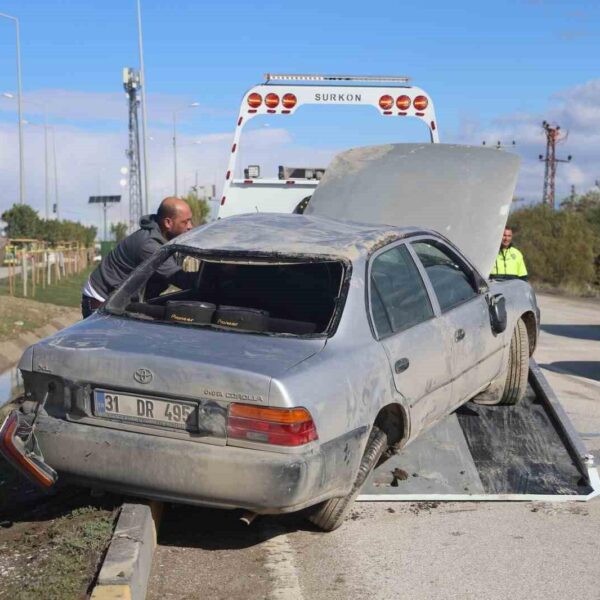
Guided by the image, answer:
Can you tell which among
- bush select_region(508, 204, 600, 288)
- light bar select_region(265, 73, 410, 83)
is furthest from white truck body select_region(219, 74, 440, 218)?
bush select_region(508, 204, 600, 288)

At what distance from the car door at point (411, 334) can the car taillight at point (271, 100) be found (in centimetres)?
577

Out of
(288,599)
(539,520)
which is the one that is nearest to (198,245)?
(288,599)

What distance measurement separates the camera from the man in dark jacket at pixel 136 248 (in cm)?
707

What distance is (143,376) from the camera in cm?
435

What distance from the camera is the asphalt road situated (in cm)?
432

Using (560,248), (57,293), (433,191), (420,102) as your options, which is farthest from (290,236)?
(560,248)

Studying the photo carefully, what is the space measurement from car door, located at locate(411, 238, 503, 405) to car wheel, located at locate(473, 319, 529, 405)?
392 mm

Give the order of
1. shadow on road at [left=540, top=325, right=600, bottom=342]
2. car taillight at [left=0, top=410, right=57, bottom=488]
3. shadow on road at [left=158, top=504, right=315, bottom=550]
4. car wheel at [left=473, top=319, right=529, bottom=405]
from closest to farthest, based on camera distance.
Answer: car taillight at [left=0, top=410, right=57, bottom=488]
shadow on road at [left=158, top=504, right=315, bottom=550]
car wheel at [left=473, top=319, right=529, bottom=405]
shadow on road at [left=540, top=325, right=600, bottom=342]

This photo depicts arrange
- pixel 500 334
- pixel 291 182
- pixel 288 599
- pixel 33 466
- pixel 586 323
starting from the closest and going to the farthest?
pixel 288 599, pixel 33 466, pixel 500 334, pixel 291 182, pixel 586 323

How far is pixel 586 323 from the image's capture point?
19.3m

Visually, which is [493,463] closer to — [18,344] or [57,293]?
[18,344]

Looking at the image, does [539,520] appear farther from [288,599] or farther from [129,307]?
[129,307]

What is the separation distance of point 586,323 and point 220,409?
16414mm

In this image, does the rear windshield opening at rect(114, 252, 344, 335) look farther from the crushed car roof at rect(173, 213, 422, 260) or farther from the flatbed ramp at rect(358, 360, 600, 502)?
the flatbed ramp at rect(358, 360, 600, 502)
